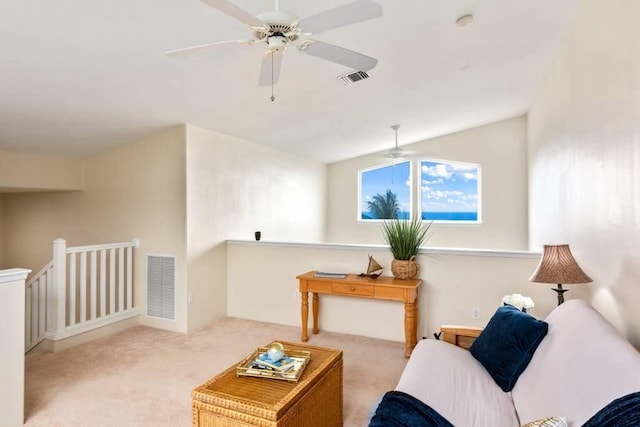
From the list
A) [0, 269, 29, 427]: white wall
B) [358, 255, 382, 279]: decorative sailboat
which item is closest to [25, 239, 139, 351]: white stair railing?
[0, 269, 29, 427]: white wall

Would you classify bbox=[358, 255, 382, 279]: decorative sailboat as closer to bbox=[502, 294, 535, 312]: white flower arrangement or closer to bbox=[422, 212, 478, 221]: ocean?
bbox=[502, 294, 535, 312]: white flower arrangement

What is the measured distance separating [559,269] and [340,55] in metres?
1.95

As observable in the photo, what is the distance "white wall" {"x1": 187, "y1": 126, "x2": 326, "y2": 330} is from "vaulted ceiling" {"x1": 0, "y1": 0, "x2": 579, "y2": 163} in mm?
314

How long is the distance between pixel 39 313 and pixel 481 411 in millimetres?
4257

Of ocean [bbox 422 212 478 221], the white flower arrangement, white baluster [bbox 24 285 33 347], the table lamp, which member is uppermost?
ocean [bbox 422 212 478 221]

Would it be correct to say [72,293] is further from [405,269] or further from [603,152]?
[603,152]

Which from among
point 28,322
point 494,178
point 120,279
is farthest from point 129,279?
point 494,178

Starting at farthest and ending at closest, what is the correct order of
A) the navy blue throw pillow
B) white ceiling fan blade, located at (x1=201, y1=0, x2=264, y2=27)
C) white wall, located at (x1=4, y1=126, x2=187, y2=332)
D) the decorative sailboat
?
white wall, located at (x1=4, y1=126, x2=187, y2=332)
the decorative sailboat
the navy blue throw pillow
white ceiling fan blade, located at (x1=201, y1=0, x2=264, y2=27)

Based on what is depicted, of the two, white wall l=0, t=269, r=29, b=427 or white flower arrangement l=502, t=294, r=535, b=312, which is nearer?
white wall l=0, t=269, r=29, b=427

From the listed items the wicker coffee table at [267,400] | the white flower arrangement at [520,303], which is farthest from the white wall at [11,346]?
the white flower arrangement at [520,303]

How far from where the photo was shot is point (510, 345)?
2.04m

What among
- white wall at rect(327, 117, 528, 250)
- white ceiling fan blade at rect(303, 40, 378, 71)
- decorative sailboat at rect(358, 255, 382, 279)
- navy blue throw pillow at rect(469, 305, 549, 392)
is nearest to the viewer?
white ceiling fan blade at rect(303, 40, 378, 71)

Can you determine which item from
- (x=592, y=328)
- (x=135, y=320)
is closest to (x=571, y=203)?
(x=592, y=328)

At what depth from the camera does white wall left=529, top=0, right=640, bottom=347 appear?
193 cm
